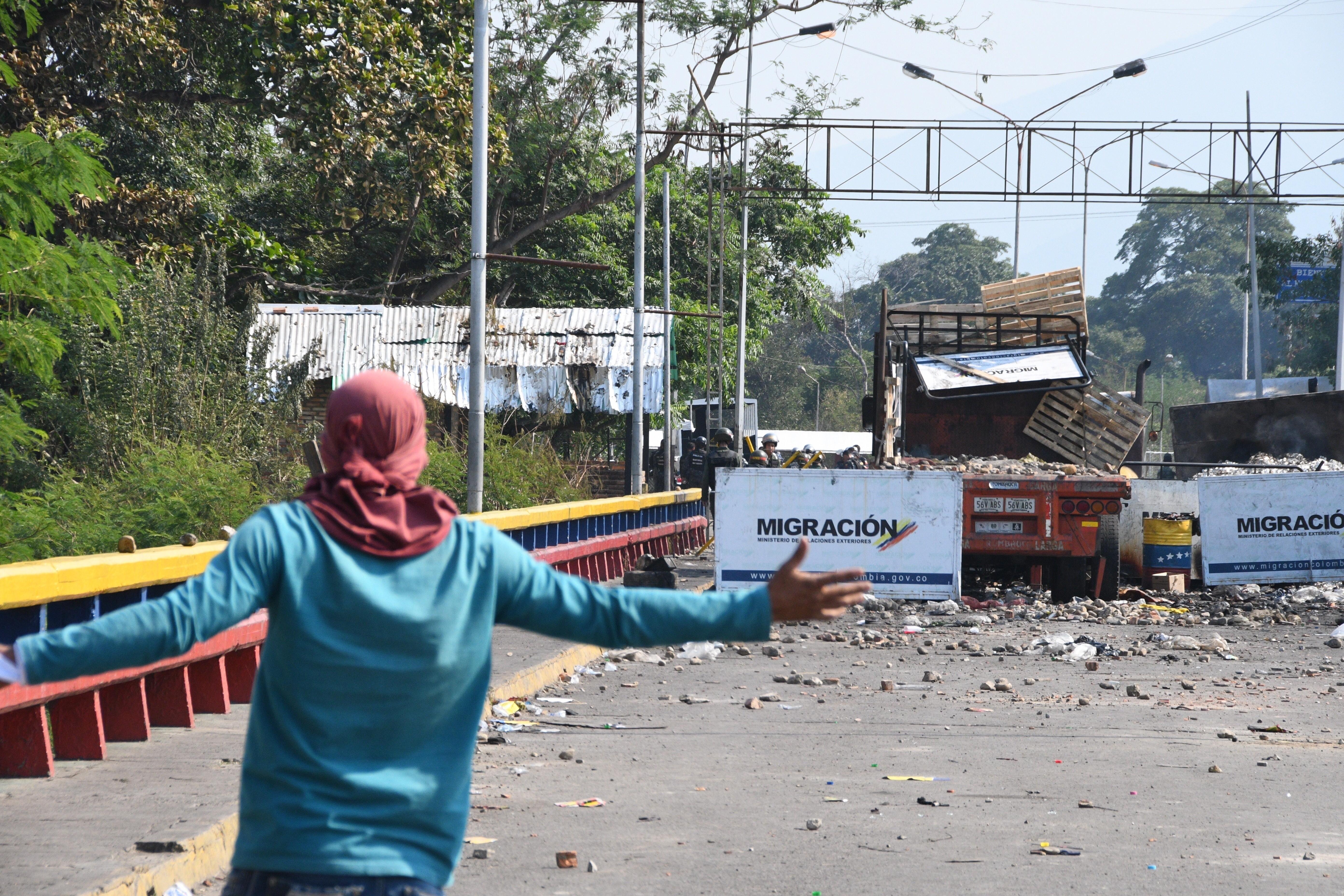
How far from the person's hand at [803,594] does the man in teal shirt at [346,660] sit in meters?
0.53

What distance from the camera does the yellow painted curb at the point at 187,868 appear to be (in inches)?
169

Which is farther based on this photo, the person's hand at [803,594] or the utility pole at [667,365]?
the utility pole at [667,365]

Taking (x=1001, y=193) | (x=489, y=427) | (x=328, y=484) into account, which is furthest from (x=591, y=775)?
(x=1001, y=193)

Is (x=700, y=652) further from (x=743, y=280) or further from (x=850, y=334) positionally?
(x=850, y=334)

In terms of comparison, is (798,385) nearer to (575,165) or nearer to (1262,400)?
(575,165)

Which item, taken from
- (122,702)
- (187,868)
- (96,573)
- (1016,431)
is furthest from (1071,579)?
(187,868)

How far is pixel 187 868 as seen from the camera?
15.4 ft

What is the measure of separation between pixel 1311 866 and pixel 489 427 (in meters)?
14.8

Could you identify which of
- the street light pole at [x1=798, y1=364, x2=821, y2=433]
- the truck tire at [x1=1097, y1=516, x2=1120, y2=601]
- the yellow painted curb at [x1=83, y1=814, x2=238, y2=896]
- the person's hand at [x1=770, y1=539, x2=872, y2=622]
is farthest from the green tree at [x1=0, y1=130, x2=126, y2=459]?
the street light pole at [x1=798, y1=364, x2=821, y2=433]

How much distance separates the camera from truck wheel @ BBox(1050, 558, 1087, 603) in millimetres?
14859

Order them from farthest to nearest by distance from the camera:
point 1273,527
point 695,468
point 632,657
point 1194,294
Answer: point 1194,294, point 695,468, point 1273,527, point 632,657

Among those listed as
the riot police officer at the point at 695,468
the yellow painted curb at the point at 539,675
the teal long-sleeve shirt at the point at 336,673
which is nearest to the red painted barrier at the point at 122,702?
the yellow painted curb at the point at 539,675

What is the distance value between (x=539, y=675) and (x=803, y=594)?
7.11 m

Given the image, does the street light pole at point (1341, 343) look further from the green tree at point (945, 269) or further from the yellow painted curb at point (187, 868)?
the green tree at point (945, 269)
